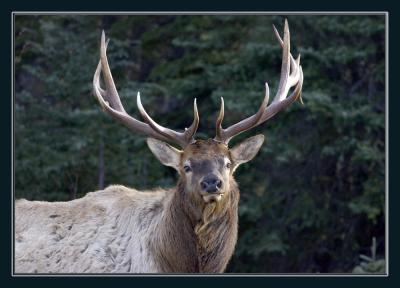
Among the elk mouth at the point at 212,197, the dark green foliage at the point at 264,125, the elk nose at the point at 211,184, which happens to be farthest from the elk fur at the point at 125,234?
the dark green foliage at the point at 264,125

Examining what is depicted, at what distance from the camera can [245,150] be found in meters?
9.44

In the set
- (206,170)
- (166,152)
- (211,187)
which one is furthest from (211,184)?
(166,152)

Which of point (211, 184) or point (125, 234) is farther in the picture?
point (125, 234)

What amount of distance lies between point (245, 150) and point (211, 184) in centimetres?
85

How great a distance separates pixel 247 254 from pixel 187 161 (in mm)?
8620

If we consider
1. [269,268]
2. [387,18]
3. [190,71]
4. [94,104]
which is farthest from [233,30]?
[387,18]

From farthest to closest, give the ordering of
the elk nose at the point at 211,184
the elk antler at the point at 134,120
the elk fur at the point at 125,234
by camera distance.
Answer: the elk antler at the point at 134,120
the elk fur at the point at 125,234
the elk nose at the point at 211,184

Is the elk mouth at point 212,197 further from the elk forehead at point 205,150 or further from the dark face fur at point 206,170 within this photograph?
the elk forehead at point 205,150

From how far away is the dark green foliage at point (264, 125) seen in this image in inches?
653

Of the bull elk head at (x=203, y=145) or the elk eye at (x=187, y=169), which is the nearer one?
the bull elk head at (x=203, y=145)

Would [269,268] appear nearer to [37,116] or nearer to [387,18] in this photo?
[37,116]

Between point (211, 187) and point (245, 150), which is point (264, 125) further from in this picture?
point (211, 187)

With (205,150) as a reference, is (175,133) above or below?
above

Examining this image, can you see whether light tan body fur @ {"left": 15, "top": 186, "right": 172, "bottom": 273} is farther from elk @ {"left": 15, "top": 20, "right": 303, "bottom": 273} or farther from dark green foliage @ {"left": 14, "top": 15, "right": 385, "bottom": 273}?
dark green foliage @ {"left": 14, "top": 15, "right": 385, "bottom": 273}
